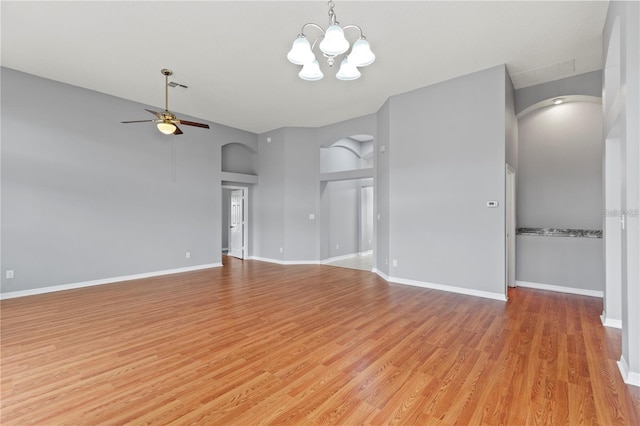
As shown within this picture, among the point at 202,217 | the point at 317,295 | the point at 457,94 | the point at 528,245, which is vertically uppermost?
the point at 457,94

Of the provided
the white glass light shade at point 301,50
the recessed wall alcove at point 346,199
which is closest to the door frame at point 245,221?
the recessed wall alcove at point 346,199

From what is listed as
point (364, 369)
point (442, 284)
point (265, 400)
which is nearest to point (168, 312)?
A: point (265, 400)

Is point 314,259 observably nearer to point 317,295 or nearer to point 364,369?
point 317,295

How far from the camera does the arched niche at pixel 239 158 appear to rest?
7691mm

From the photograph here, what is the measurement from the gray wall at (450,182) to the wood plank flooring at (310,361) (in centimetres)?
69

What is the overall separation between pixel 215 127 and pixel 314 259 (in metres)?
4.31

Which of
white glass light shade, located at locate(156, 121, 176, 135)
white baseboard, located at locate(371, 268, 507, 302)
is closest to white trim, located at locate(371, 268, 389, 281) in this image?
white baseboard, located at locate(371, 268, 507, 302)

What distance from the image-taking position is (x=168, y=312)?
377cm

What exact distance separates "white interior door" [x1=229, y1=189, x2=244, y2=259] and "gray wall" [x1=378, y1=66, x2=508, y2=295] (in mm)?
4780

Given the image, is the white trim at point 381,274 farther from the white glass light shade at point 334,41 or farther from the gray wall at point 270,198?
the white glass light shade at point 334,41

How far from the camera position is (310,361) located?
249cm

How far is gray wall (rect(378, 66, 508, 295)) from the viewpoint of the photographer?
14.0ft

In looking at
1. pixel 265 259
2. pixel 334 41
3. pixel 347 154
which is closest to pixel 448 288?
pixel 334 41

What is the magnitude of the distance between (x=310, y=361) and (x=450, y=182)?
12.1 ft
